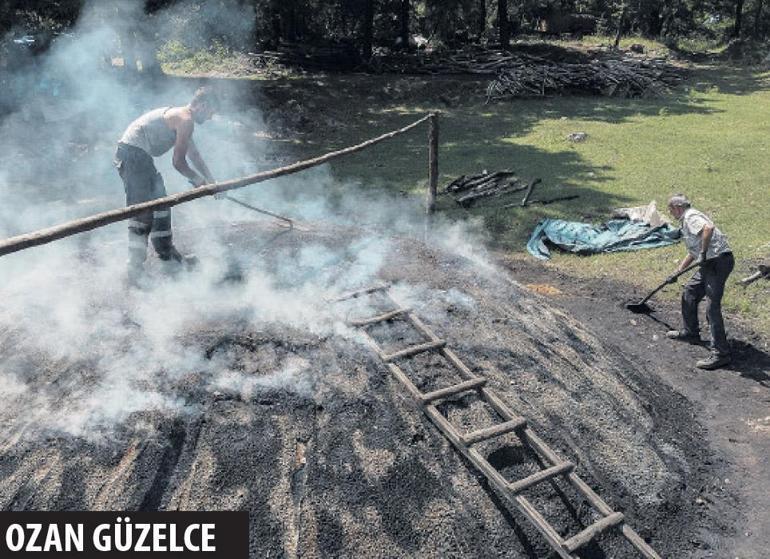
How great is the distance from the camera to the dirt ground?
4.31 meters

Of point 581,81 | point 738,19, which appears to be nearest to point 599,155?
point 581,81

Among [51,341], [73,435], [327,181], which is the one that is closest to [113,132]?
[327,181]

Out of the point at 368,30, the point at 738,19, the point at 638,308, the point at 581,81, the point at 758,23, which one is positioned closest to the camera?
the point at 638,308

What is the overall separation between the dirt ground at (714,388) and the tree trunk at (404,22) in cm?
1863

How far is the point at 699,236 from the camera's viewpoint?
20.0ft

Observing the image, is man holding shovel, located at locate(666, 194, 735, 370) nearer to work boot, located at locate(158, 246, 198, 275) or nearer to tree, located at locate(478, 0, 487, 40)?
work boot, located at locate(158, 246, 198, 275)

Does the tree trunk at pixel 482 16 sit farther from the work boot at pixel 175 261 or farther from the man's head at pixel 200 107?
the work boot at pixel 175 261

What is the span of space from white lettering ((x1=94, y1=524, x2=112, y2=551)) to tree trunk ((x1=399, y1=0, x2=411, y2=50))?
2392 centimetres

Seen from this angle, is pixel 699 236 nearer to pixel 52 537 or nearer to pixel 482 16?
pixel 52 537

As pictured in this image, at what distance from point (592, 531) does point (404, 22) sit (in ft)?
79.0

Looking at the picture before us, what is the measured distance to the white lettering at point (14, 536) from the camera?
346 cm

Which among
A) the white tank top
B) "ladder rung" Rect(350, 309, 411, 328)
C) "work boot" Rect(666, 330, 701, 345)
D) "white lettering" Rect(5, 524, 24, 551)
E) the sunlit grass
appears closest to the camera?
"white lettering" Rect(5, 524, 24, 551)

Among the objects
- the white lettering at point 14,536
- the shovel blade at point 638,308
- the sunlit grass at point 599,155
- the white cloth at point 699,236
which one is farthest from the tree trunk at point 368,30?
the white lettering at point 14,536

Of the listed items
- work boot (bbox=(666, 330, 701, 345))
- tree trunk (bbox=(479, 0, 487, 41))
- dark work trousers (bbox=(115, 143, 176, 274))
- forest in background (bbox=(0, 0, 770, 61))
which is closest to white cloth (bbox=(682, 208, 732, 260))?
work boot (bbox=(666, 330, 701, 345))
